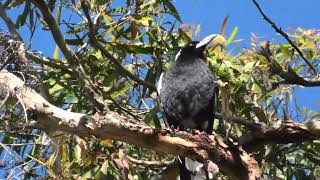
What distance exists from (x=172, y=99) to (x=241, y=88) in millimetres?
370

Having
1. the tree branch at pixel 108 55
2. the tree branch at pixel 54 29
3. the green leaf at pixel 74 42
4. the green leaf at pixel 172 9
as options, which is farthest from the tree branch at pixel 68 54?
the green leaf at pixel 172 9

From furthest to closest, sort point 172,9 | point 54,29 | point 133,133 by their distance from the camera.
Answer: point 172,9 → point 54,29 → point 133,133

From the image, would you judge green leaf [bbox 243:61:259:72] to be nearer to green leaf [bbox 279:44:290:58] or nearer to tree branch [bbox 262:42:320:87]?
green leaf [bbox 279:44:290:58]

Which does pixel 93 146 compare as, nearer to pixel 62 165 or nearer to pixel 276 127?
pixel 62 165

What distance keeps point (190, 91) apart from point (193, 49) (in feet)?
0.72

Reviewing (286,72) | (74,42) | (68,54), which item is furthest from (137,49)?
(286,72)

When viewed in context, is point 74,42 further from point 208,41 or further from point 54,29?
point 208,41

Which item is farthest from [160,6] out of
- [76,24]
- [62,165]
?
[62,165]

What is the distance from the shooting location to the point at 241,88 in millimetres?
2783

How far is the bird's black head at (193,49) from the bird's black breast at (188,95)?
52 millimetres

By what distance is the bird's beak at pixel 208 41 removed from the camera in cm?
293

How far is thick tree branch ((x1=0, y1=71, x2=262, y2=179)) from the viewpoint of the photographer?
195 cm

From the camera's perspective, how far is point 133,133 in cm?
201

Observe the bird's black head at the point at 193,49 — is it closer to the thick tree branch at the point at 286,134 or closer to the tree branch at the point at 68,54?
the tree branch at the point at 68,54
